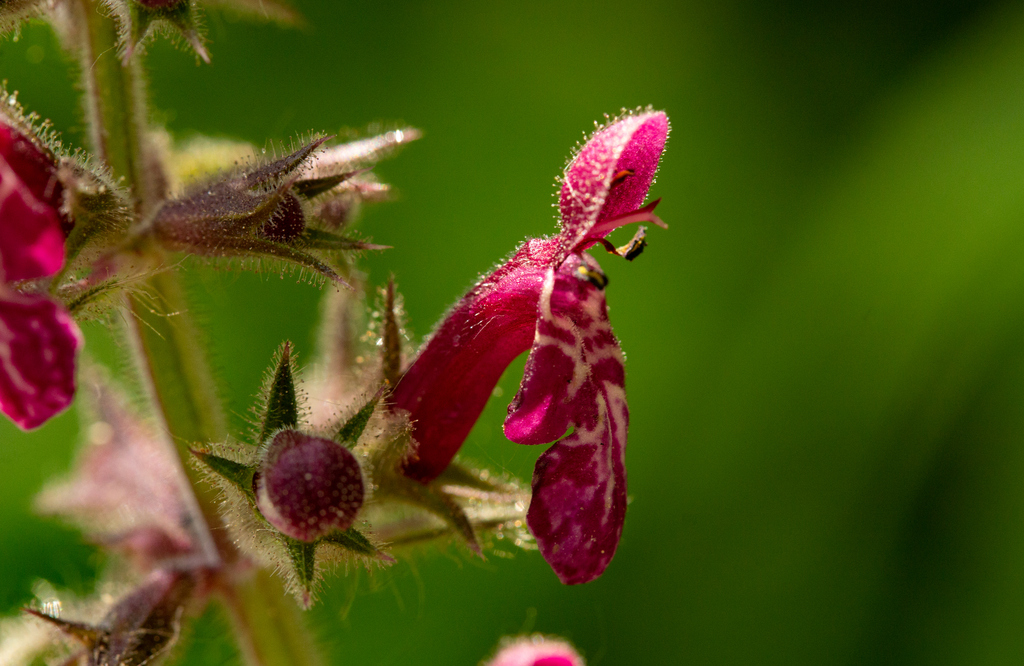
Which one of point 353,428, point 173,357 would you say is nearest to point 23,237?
point 353,428

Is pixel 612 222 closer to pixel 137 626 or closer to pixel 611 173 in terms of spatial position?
pixel 611 173

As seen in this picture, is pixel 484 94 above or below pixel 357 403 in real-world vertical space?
above

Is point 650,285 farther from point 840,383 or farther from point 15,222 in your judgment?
point 15,222

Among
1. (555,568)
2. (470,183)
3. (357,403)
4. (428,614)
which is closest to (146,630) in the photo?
(357,403)

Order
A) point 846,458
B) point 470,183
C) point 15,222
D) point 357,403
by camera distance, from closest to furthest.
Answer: point 15,222
point 357,403
point 846,458
point 470,183

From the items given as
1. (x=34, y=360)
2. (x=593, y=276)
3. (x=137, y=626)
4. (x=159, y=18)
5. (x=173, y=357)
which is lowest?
(x=137, y=626)

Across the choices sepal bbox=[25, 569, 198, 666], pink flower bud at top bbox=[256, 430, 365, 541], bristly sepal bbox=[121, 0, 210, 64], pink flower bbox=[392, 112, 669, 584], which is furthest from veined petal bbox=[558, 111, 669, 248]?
sepal bbox=[25, 569, 198, 666]

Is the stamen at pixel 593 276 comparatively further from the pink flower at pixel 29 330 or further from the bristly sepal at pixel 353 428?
the pink flower at pixel 29 330
